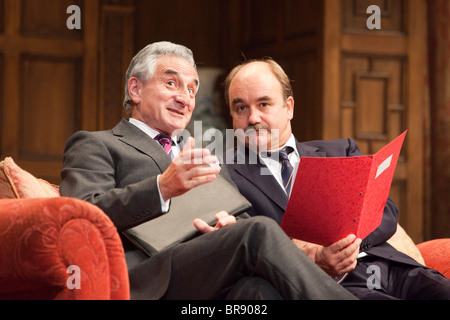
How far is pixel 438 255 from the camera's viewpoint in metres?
2.46

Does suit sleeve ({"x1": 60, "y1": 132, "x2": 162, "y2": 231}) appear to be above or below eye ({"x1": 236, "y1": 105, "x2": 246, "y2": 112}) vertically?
below

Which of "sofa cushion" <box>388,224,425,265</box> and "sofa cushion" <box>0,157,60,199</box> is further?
"sofa cushion" <box>388,224,425,265</box>

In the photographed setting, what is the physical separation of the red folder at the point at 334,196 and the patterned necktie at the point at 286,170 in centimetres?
45

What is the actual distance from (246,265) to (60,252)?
45 cm

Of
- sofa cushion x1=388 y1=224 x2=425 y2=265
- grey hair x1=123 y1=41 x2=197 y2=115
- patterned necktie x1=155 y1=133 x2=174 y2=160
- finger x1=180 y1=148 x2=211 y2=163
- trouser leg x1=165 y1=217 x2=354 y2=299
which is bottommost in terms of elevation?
sofa cushion x1=388 y1=224 x2=425 y2=265

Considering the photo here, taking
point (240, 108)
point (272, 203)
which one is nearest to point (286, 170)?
point (272, 203)

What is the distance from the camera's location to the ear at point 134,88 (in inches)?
90.0

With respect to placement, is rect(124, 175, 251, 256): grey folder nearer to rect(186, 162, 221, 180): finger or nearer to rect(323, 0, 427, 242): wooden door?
rect(186, 162, 221, 180): finger

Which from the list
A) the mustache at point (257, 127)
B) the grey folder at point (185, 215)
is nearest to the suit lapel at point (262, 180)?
the mustache at point (257, 127)

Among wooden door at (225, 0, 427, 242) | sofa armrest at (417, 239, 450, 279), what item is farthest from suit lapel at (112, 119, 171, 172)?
wooden door at (225, 0, 427, 242)

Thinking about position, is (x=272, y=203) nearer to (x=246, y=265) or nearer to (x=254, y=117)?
(x=254, y=117)

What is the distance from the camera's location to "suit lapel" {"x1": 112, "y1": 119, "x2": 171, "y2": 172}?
2.06m

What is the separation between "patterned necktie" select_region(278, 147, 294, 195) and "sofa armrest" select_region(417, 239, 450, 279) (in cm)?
65

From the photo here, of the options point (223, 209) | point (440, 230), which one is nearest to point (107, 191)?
point (223, 209)
